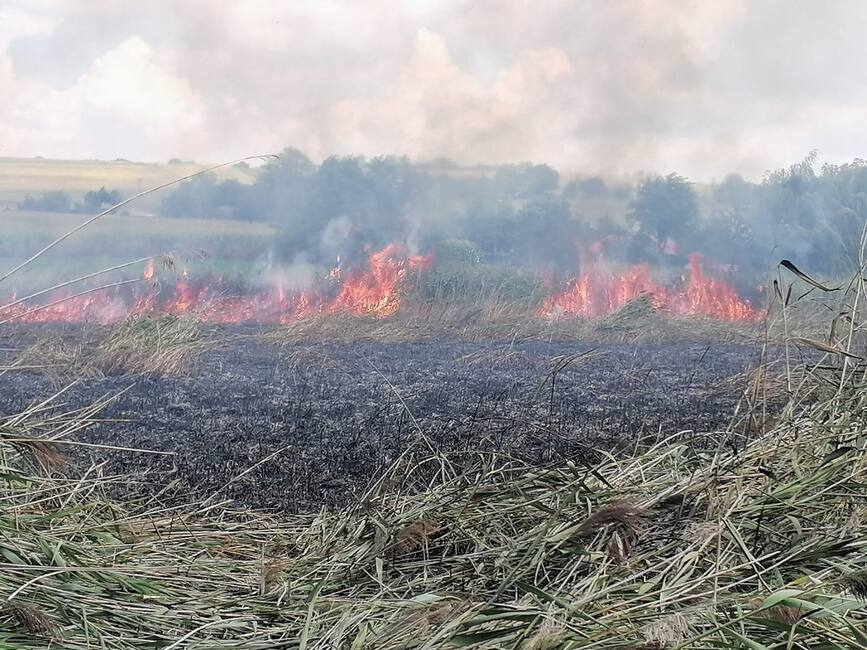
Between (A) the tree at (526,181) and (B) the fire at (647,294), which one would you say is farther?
(A) the tree at (526,181)

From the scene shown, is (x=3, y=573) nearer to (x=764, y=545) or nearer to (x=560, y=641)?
(x=560, y=641)

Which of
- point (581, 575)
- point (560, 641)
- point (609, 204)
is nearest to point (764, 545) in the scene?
point (581, 575)

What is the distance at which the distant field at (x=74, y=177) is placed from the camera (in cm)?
397

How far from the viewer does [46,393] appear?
2781mm

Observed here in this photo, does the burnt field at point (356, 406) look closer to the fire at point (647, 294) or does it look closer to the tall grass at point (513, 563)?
the tall grass at point (513, 563)

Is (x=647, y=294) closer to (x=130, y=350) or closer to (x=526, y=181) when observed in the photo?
(x=526, y=181)

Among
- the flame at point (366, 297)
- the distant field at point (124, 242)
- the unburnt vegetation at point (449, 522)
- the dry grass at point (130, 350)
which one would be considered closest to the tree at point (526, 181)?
the flame at point (366, 297)

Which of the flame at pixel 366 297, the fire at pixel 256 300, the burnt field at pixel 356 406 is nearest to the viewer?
the burnt field at pixel 356 406

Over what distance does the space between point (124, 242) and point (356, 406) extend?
1.93 metres

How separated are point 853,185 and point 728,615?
4.68 m

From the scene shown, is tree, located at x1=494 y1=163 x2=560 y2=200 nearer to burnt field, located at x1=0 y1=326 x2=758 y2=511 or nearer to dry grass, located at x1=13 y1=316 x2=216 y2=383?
burnt field, located at x1=0 y1=326 x2=758 y2=511

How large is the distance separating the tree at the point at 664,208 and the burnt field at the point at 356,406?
5.68 ft

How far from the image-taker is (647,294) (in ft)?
14.9

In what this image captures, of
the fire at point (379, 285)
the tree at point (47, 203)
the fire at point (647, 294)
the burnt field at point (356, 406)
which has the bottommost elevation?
the burnt field at point (356, 406)
